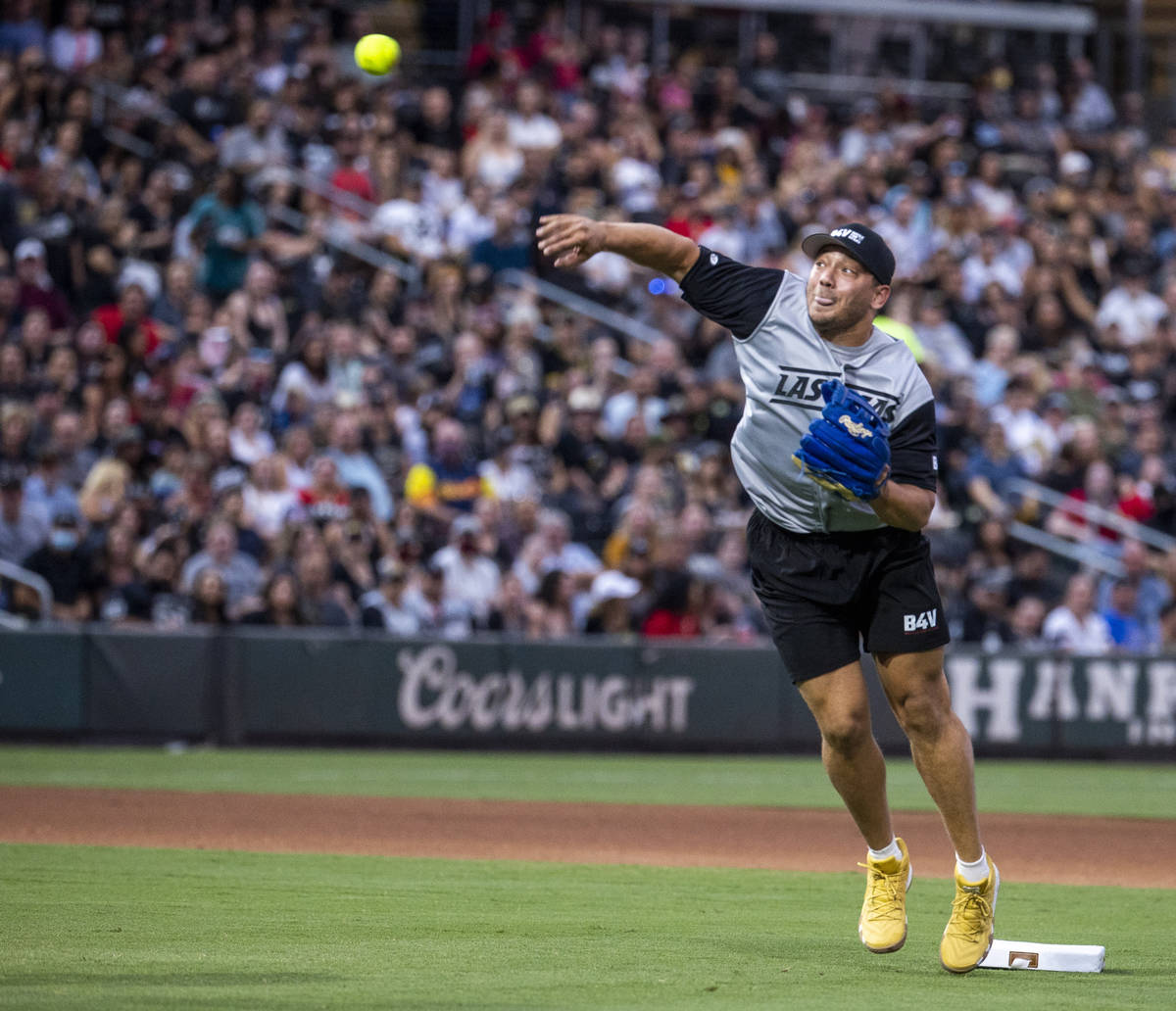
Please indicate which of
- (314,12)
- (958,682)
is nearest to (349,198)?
(314,12)

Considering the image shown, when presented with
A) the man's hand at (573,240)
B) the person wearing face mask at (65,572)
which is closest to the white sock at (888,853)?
the man's hand at (573,240)

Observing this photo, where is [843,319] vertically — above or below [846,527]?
above

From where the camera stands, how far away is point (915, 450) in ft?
19.6

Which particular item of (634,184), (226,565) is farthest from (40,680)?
(634,184)

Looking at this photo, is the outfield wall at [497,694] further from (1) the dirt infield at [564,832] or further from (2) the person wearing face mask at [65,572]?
(1) the dirt infield at [564,832]

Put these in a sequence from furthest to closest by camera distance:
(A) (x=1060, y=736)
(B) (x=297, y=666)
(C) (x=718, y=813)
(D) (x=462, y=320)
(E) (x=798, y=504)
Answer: (D) (x=462, y=320), (A) (x=1060, y=736), (B) (x=297, y=666), (C) (x=718, y=813), (E) (x=798, y=504)

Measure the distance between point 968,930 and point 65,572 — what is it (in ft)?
36.0

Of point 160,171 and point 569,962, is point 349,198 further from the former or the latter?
point 569,962

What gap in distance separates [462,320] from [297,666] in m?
4.26

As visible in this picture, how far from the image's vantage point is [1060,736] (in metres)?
16.3

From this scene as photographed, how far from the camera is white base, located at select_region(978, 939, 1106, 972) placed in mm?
5695

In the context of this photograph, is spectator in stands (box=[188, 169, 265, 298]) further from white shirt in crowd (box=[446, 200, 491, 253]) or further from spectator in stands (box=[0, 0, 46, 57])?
spectator in stands (box=[0, 0, 46, 57])

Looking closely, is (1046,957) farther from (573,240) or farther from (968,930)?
(573,240)

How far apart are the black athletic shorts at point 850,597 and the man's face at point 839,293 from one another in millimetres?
691
